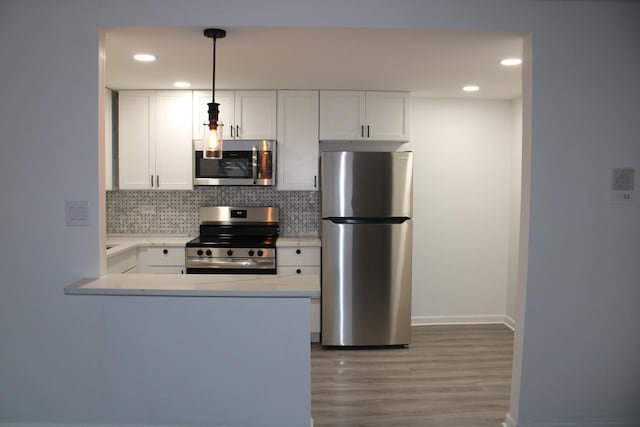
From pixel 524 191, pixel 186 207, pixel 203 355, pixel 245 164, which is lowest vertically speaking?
pixel 203 355

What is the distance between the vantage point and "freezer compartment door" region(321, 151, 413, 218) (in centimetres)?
408

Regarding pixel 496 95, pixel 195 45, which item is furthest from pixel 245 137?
pixel 496 95

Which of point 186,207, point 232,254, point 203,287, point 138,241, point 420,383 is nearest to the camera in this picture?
point 203,287

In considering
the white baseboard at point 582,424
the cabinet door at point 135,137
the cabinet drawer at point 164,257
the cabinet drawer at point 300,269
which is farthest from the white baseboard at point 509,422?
the cabinet door at point 135,137

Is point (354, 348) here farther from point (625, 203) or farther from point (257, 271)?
point (625, 203)

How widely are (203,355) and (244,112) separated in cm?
249

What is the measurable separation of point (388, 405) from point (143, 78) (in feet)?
9.98

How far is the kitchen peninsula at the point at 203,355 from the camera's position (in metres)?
2.49

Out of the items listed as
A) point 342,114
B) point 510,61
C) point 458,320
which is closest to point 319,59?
point 342,114

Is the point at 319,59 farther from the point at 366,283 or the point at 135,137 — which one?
the point at 135,137

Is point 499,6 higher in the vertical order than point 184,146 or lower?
higher

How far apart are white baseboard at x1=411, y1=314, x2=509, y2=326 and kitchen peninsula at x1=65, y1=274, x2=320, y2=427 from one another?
103 inches

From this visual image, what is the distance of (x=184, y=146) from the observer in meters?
4.46

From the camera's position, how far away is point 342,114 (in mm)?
4395
